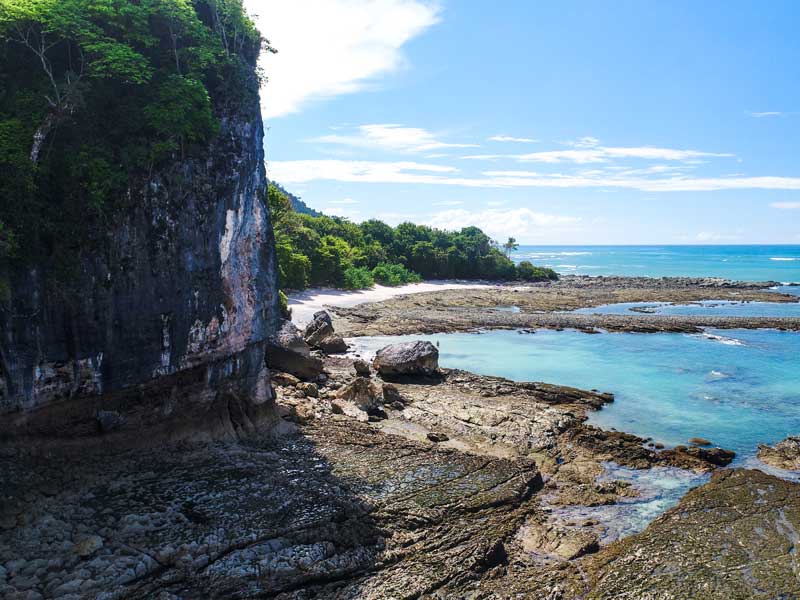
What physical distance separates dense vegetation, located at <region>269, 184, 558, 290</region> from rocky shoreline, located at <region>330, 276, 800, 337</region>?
706 centimetres

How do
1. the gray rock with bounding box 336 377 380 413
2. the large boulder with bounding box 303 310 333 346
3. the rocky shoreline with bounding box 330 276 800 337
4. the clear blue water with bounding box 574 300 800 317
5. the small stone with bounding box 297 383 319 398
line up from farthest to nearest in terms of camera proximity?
the clear blue water with bounding box 574 300 800 317 → the rocky shoreline with bounding box 330 276 800 337 → the large boulder with bounding box 303 310 333 346 → the small stone with bounding box 297 383 319 398 → the gray rock with bounding box 336 377 380 413

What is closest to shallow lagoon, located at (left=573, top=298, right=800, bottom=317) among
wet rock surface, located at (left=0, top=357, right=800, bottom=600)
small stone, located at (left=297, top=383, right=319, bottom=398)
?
small stone, located at (left=297, top=383, right=319, bottom=398)

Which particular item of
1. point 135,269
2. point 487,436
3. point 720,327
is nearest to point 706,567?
point 487,436

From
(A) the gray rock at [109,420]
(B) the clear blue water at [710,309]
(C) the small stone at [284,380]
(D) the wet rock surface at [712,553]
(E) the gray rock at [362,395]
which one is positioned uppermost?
(A) the gray rock at [109,420]

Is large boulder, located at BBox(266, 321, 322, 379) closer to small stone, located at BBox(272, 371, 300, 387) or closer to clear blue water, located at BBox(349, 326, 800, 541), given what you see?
small stone, located at BBox(272, 371, 300, 387)

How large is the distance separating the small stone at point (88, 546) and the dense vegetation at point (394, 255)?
4414 cm

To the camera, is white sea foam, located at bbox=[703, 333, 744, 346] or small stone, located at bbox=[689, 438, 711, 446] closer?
small stone, located at bbox=[689, 438, 711, 446]

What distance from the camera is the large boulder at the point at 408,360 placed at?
86.2ft

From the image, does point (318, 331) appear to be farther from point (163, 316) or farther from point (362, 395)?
point (163, 316)

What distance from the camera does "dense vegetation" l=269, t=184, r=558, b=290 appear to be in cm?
5703

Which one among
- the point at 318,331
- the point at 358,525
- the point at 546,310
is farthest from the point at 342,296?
the point at 358,525

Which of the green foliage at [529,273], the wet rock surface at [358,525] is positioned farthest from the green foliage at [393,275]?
the wet rock surface at [358,525]

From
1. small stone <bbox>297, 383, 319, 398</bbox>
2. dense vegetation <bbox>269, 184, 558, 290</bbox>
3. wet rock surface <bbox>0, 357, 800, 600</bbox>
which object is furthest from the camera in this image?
dense vegetation <bbox>269, 184, 558, 290</bbox>

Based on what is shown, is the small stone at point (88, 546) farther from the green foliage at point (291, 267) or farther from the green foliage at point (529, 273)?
the green foliage at point (529, 273)
